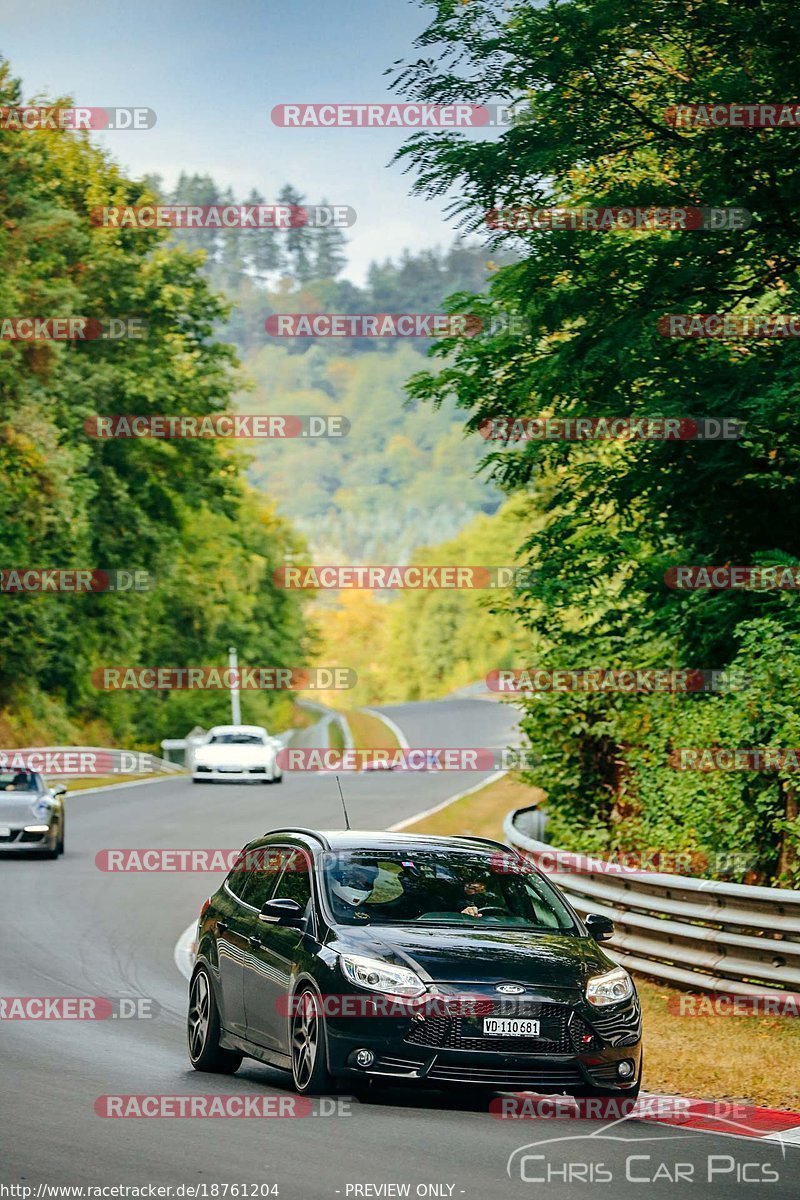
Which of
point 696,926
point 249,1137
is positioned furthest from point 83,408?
point 249,1137

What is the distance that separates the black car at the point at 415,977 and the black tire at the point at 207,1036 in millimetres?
15

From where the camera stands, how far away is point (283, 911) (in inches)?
412

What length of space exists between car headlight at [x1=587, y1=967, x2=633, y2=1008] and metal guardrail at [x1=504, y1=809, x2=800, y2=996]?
262 cm

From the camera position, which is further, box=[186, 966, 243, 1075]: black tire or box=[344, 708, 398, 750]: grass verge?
box=[344, 708, 398, 750]: grass verge

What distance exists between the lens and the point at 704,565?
61.9 ft

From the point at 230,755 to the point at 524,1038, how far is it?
1551 inches

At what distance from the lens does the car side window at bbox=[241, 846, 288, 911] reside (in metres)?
11.4

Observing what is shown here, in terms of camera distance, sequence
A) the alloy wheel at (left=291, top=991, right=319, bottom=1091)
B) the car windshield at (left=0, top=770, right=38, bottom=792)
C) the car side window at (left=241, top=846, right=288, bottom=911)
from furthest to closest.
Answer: the car windshield at (left=0, top=770, right=38, bottom=792), the car side window at (left=241, top=846, right=288, bottom=911), the alloy wheel at (left=291, top=991, right=319, bottom=1091)

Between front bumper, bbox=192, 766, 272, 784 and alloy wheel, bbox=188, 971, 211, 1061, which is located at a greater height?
alloy wheel, bbox=188, 971, 211, 1061

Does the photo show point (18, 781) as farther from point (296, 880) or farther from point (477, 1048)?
point (477, 1048)

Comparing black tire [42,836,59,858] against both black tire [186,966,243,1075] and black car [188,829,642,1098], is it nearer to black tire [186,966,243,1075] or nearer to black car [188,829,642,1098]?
black tire [186,966,243,1075]

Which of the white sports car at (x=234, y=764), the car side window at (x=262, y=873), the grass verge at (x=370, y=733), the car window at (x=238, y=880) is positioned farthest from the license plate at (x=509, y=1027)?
the grass verge at (x=370, y=733)

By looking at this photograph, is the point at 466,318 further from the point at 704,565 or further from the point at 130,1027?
the point at 130,1027

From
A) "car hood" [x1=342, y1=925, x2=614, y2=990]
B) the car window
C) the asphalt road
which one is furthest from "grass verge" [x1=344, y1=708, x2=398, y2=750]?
"car hood" [x1=342, y1=925, x2=614, y2=990]
